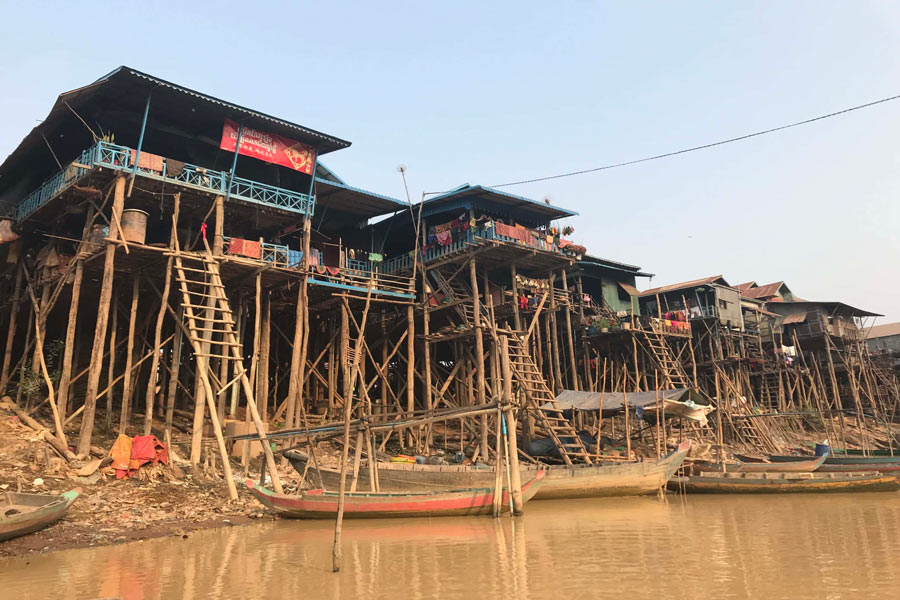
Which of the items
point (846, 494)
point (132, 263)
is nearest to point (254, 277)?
point (132, 263)

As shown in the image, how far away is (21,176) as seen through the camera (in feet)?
74.5

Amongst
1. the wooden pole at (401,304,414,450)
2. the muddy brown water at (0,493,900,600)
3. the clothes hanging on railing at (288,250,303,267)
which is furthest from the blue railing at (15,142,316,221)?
the muddy brown water at (0,493,900,600)

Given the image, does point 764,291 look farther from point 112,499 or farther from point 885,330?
point 112,499

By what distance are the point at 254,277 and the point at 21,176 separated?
1100 cm

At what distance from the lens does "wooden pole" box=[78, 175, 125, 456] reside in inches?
594

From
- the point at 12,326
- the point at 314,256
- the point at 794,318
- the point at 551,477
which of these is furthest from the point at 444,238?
the point at 794,318

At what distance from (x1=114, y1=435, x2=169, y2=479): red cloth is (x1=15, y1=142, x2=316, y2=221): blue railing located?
23.8 feet

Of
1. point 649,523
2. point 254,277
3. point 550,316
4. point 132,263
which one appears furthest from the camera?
point 550,316

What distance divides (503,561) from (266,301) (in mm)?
13579

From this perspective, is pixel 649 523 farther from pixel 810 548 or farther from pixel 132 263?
pixel 132 263

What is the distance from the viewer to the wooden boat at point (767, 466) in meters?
21.8

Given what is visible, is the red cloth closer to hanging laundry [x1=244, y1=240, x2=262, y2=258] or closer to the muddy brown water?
the muddy brown water

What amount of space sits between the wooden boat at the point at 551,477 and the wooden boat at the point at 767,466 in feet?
8.78

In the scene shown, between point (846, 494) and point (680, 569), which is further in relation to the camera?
point (846, 494)
